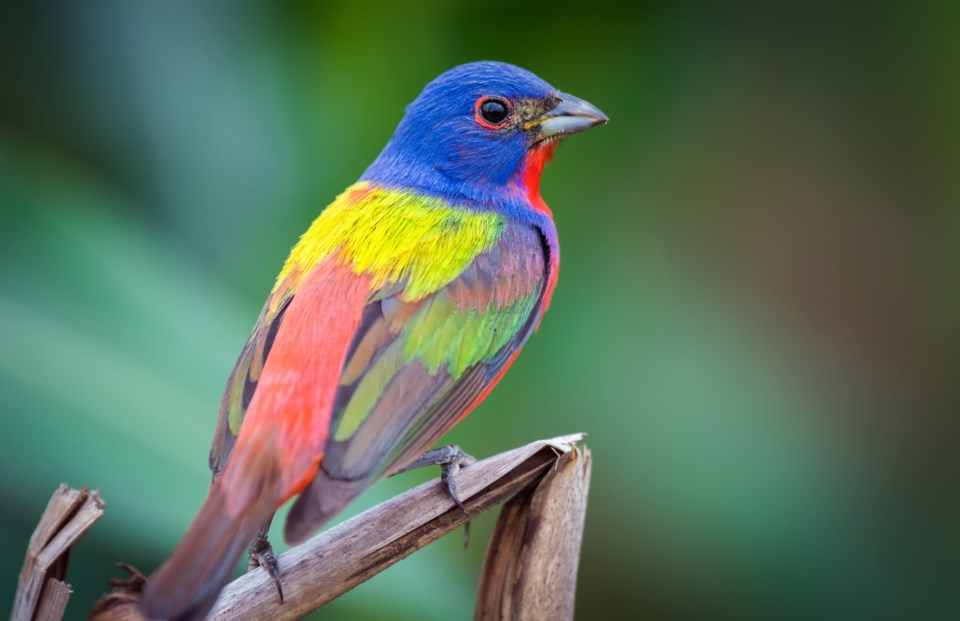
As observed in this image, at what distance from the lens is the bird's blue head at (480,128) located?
8.49 feet

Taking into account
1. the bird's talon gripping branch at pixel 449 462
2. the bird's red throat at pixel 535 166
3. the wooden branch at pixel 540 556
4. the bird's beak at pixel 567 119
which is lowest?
the wooden branch at pixel 540 556

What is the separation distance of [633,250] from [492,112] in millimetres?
1092

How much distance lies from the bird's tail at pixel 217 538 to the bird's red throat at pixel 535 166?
3.64 feet

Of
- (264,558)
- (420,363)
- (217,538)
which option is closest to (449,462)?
(420,363)

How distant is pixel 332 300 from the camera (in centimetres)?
211

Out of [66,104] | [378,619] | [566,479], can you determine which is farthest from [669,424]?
[66,104]

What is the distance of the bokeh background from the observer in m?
2.86

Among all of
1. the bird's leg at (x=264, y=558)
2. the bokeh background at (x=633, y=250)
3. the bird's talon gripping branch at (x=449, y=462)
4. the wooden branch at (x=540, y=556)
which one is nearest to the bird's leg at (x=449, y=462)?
the bird's talon gripping branch at (x=449, y=462)

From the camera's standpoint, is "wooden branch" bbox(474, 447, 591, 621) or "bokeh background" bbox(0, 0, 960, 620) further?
"bokeh background" bbox(0, 0, 960, 620)

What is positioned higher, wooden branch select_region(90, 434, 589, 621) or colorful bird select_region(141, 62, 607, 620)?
colorful bird select_region(141, 62, 607, 620)

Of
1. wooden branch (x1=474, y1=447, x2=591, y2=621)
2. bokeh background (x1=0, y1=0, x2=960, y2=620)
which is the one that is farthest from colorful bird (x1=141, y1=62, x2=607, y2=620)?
bokeh background (x1=0, y1=0, x2=960, y2=620)

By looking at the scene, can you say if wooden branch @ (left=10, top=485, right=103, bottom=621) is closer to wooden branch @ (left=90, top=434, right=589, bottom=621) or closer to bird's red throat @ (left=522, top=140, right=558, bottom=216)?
wooden branch @ (left=90, top=434, right=589, bottom=621)

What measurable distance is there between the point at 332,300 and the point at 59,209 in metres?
1.14

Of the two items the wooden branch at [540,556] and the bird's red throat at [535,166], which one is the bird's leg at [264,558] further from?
the bird's red throat at [535,166]
